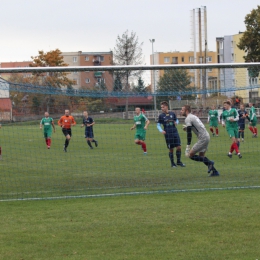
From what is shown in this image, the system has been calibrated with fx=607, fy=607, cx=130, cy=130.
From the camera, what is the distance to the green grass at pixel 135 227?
285 inches

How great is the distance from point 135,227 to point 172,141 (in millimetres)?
9304

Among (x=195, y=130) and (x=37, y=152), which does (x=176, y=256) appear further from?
(x=37, y=152)

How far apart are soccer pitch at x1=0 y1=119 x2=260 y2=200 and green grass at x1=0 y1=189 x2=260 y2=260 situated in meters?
1.60

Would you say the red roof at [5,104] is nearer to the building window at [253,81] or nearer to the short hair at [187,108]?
the short hair at [187,108]

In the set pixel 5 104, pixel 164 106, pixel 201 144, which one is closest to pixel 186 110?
pixel 201 144

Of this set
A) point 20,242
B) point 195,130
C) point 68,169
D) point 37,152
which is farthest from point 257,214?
point 37,152

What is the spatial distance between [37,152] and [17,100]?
28.1ft

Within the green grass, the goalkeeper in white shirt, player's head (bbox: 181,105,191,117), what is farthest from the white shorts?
the green grass

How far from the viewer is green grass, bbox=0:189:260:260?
7.25 m

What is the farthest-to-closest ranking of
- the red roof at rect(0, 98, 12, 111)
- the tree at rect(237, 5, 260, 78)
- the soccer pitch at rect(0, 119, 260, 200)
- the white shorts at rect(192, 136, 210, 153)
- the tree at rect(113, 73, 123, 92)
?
the tree at rect(237, 5, 260, 78) → the white shorts at rect(192, 136, 210, 153) → the tree at rect(113, 73, 123, 92) → the soccer pitch at rect(0, 119, 260, 200) → the red roof at rect(0, 98, 12, 111)

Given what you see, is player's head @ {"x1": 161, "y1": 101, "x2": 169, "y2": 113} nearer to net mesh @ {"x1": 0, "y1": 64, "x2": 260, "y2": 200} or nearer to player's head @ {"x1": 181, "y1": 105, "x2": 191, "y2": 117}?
net mesh @ {"x1": 0, "y1": 64, "x2": 260, "y2": 200}

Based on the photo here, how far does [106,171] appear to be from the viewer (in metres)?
16.4

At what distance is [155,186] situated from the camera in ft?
43.0

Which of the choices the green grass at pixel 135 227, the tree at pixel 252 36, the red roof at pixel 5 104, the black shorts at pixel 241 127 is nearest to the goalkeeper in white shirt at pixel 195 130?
the green grass at pixel 135 227
